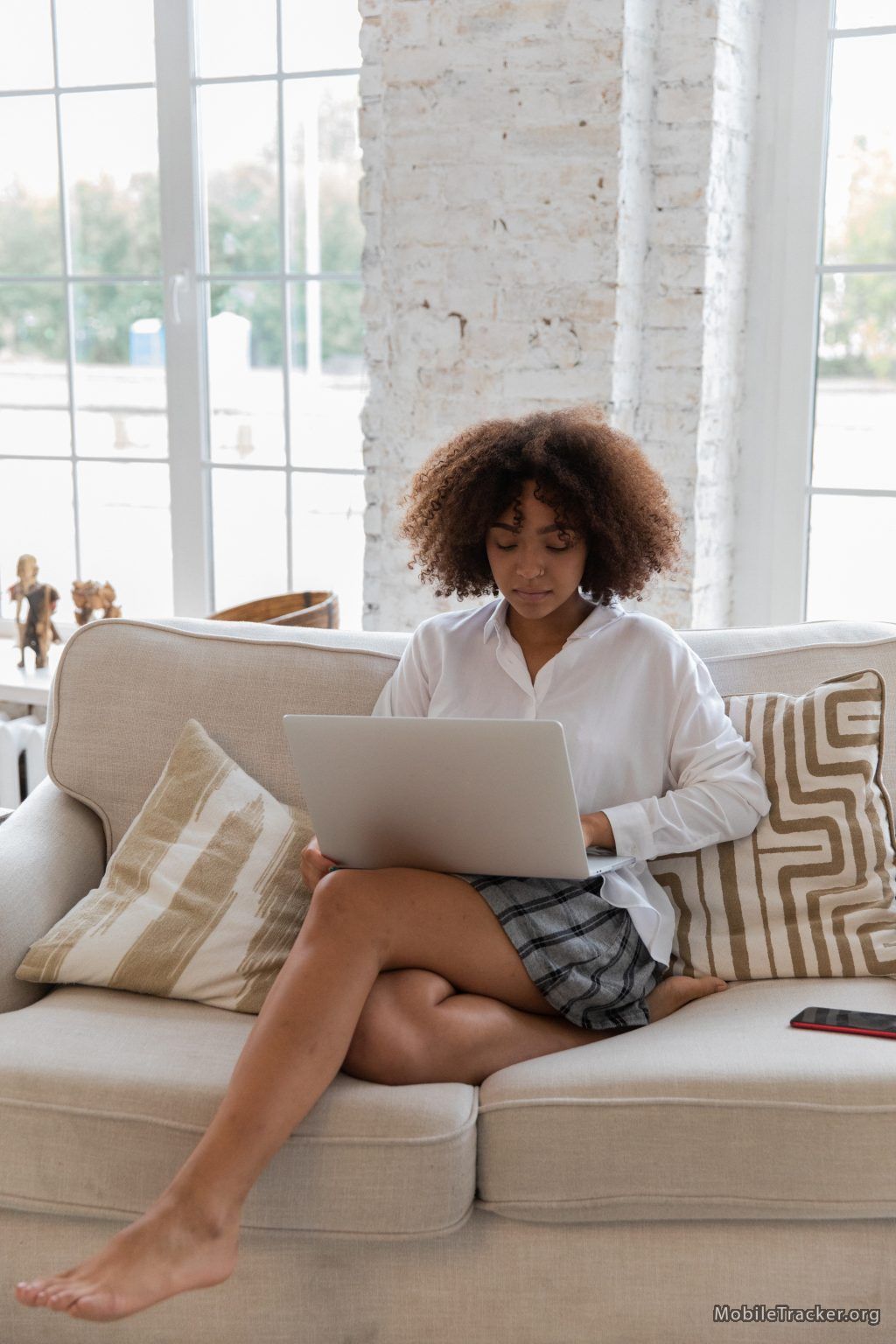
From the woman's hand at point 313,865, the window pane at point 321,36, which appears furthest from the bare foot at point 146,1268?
the window pane at point 321,36

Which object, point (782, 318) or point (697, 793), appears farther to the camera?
point (782, 318)

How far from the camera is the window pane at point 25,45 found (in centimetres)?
352

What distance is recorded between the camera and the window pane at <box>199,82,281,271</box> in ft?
11.0

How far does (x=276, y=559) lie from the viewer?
3.54 meters

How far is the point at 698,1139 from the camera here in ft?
4.99

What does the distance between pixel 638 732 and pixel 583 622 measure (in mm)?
191

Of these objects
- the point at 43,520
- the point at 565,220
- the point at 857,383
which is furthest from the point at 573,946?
the point at 43,520

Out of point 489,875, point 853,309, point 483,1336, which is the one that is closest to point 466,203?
point 853,309

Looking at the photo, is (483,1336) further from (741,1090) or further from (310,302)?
(310,302)

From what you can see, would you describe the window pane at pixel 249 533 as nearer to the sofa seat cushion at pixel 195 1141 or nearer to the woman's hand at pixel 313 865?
the woman's hand at pixel 313 865

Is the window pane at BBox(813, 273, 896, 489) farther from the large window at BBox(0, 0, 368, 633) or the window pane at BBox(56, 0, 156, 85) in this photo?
the window pane at BBox(56, 0, 156, 85)

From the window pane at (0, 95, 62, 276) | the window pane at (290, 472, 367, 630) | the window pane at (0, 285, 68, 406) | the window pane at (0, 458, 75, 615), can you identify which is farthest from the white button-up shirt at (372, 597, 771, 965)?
the window pane at (0, 95, 62, 276)

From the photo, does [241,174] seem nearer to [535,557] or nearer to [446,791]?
[535,557]

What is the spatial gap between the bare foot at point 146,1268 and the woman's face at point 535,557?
0.91m
